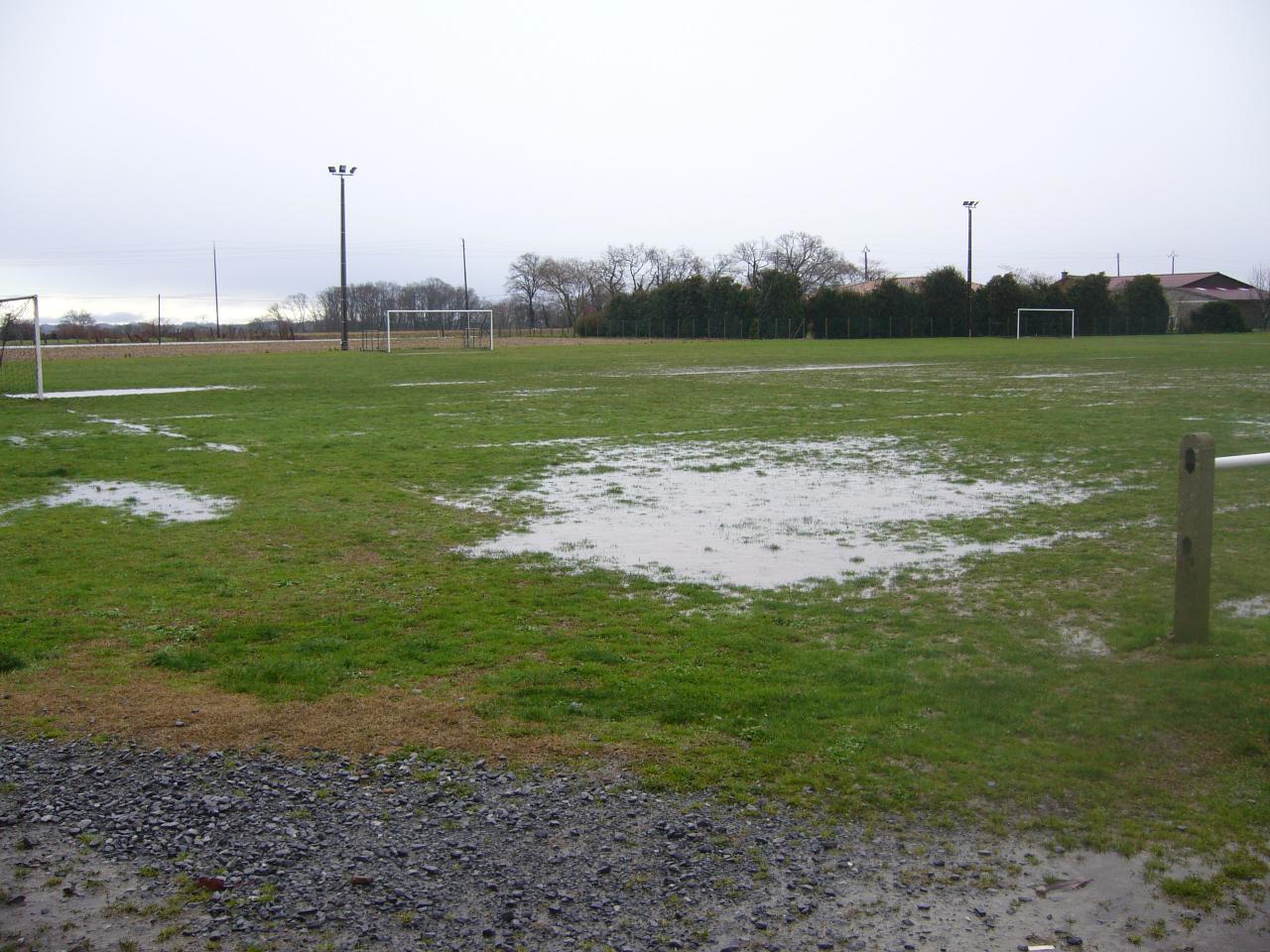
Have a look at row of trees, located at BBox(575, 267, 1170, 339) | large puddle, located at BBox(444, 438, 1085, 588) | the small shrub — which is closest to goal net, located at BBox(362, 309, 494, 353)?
row of trees, located at BBox(575, 267, 1170, 339)

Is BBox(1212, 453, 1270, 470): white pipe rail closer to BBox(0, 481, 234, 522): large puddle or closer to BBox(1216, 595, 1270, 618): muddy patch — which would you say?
BBox(1216, 595, 1270, 618): muddy patch

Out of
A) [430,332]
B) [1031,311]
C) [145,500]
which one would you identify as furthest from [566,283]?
[145,500]

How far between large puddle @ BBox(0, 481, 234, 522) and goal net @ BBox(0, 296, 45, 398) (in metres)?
16.2

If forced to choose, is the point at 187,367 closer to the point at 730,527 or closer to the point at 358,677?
the point at 730,527

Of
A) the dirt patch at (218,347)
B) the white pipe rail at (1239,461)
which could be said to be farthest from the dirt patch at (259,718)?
the dirt patch at (218,347)

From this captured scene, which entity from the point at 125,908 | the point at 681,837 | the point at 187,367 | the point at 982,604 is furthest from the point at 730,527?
the point at 187,367

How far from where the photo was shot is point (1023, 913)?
3455 mm

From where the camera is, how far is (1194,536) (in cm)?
583

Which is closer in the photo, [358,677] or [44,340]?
[358,677]

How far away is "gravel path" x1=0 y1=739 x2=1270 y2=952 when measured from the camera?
3.36 meters

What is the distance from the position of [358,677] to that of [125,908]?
7.30 feet

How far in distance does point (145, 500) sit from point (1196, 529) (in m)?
9.80

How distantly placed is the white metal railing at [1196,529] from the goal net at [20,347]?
26.4 metres

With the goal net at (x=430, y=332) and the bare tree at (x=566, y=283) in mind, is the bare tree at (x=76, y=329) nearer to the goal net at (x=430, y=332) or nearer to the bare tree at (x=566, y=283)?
the goal net at (x=430, y=332)
